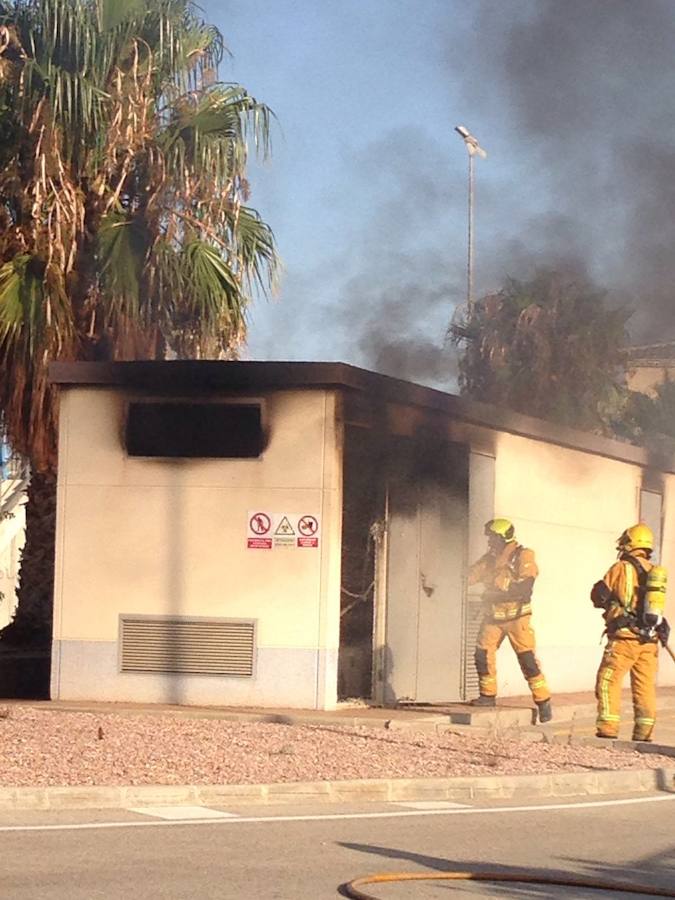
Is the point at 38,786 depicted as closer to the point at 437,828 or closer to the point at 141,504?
the point at 437,828

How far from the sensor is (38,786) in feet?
32.7

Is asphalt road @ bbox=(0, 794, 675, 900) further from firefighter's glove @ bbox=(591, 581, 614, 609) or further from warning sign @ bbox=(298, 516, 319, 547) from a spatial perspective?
warning sign @ bbox=(298, 516, 319, 547)

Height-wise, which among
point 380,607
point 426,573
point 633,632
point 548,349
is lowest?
point 633,632

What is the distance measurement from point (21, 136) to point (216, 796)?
10852 mm

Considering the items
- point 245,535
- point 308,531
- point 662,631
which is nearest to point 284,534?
point 308,531

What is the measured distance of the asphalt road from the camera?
25.1ft

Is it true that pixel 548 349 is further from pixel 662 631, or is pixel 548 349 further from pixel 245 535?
pixel 662 631

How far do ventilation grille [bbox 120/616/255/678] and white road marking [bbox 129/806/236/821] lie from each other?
544cm

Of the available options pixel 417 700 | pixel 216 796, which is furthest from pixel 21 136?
pixel 216 796

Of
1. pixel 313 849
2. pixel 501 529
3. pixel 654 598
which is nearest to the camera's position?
pixel 313 849

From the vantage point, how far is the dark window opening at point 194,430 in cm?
1573

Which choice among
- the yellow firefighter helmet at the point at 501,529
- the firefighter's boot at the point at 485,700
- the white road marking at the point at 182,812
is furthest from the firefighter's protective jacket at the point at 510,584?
the white road marking at the point at 182,812

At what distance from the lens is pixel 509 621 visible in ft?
51.6

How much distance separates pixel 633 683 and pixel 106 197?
858 cm
